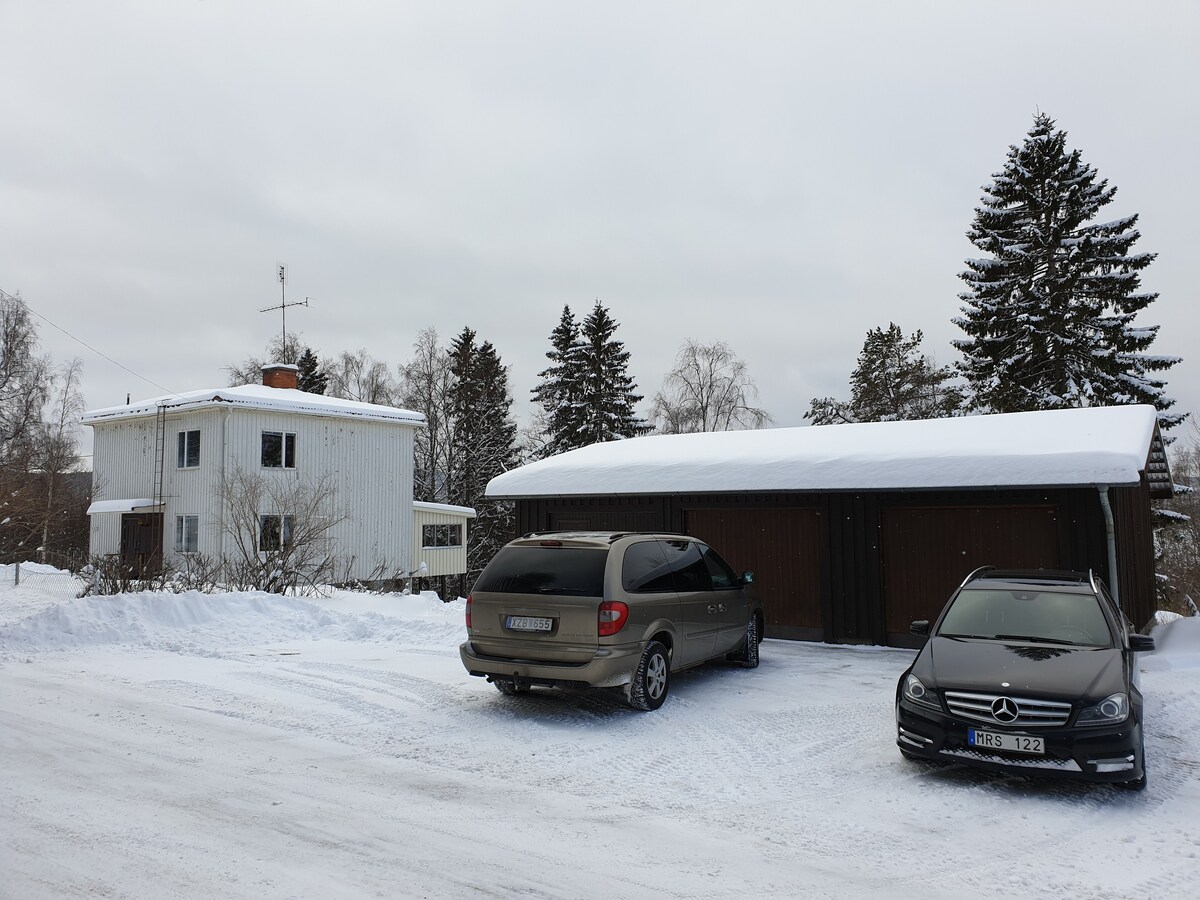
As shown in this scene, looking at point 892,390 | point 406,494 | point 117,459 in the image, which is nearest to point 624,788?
point 406,494

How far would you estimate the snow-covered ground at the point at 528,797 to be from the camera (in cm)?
437

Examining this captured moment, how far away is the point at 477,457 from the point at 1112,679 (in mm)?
39101

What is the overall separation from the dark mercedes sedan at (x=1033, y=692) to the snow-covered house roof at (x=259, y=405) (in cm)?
2308

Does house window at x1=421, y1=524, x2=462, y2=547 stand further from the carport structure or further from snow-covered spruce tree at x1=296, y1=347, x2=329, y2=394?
snow-covered spruce tree at x1=296, y1=347, x2=329, y2=394

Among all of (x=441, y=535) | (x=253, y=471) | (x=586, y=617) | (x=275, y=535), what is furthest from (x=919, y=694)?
(x=441, y=535)

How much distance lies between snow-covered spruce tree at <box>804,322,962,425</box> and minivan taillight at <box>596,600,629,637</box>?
30.7 meters

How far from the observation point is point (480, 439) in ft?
146

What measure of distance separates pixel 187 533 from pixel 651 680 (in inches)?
887

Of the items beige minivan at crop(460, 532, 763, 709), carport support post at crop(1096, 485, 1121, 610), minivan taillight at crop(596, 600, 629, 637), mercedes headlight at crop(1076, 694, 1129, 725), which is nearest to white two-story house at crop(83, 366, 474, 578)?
beige minivan at crop(460, 532, 763, 709)

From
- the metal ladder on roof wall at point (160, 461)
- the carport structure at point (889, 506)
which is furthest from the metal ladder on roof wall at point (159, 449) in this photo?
the carport structure at point (889, 506)

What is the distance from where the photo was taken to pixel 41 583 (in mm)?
22344

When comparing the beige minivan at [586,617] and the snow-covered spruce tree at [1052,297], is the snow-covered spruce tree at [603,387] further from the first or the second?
the beige minivan at [586,617]

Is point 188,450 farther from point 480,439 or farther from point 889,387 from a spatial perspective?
point 889,387

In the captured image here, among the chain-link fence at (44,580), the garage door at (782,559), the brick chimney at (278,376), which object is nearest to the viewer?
the garage door at (782,559)
